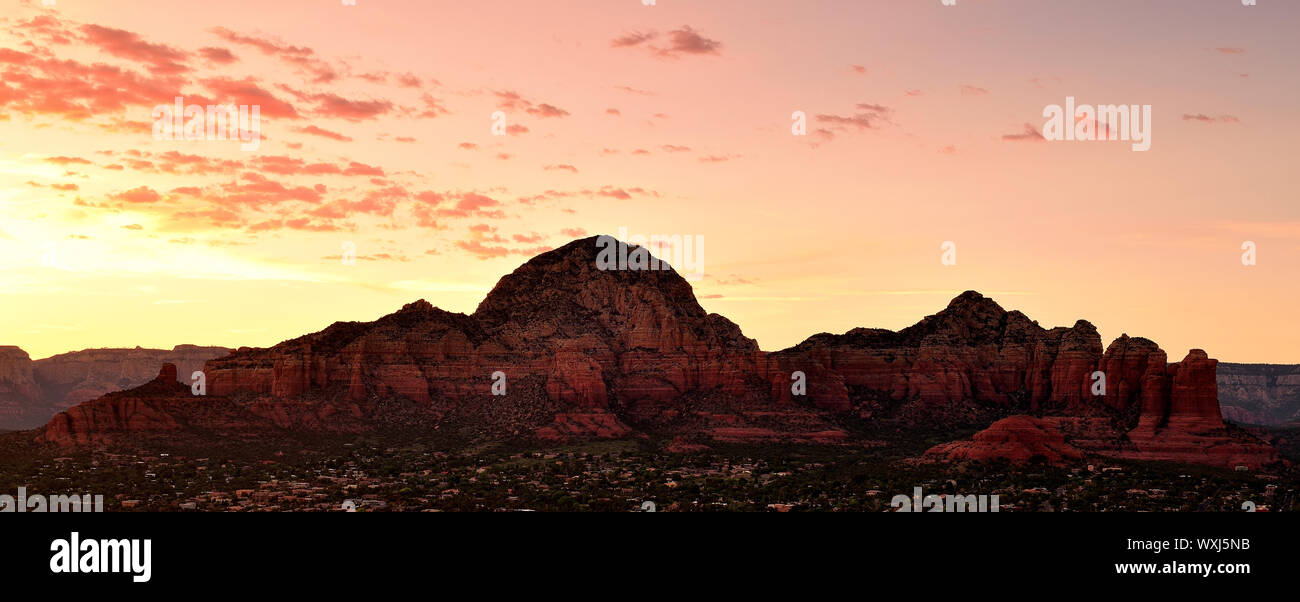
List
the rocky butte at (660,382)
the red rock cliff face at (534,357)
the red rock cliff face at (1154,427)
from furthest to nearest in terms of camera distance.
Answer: the red rock cliff face at (534,357) < the rocky butte at (660,382) < the red rock cliff face at (1154,427)

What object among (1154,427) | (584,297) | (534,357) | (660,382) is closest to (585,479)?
(660,382)

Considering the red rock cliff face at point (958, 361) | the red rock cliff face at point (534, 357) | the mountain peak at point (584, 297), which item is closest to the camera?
the red rock cliff face at point (958, 361)

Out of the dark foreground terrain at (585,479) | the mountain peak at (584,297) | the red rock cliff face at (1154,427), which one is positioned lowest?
the dark foreground terrain at (585,479)

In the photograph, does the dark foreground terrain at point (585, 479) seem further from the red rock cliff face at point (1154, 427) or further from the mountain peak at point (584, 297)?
the mountain peak at point (584, 297)

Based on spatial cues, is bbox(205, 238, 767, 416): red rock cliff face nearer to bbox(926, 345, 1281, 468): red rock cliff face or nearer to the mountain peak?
the mountain peak

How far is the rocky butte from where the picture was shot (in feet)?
462

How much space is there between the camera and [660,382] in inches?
6850

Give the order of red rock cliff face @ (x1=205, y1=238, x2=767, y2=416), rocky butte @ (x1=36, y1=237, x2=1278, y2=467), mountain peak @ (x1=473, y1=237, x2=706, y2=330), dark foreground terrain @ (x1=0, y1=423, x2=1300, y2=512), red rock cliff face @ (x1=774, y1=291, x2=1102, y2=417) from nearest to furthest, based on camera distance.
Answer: dark foreground terrain @ (x1=0, y1=423, x2=1300, y2=512) → rocky butte @ (x1=36, y1=237, x2=1278, y2=467) → red rock cliff face @ (x1=774, y1=291, x2=1102, y2=417) → red rock cliff face @ (x1=205, y1=238, x2=767, y2=416) → mountain peak @ (x1=473, y1=237, x2=706, y2=330)

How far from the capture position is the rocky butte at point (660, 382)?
140750 mm

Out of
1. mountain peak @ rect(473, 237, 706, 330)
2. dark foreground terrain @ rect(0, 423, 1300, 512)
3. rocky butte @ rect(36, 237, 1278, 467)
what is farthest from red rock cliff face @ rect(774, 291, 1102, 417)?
dark foreground terrain @ rect(0, 423, 1300, 512)

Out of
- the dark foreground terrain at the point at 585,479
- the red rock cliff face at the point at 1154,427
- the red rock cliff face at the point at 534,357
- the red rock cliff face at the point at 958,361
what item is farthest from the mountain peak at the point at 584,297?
the red rock cliff face at the point at 1154,427

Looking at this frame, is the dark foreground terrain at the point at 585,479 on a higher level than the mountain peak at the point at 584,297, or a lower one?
lower
